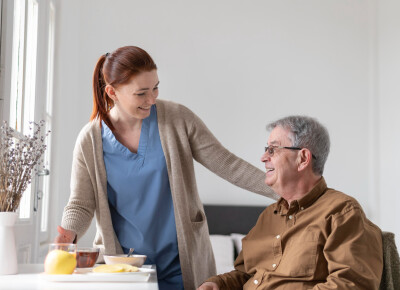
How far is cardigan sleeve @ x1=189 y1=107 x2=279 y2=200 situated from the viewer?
2.03 m

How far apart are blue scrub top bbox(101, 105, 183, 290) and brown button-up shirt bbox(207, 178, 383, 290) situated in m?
0.28

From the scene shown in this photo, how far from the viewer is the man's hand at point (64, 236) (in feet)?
5.85

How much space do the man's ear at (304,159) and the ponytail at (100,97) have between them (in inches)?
28.4

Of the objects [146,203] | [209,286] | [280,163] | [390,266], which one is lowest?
[209,286]

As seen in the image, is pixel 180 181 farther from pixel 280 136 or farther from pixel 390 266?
pixel 390 266

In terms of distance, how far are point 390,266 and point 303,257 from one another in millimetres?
223

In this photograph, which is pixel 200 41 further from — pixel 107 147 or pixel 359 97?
pixel 107 147

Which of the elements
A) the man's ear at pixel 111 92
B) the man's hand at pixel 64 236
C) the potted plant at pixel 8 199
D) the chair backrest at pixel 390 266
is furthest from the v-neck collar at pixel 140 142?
the chair backrest at pixel 390 266

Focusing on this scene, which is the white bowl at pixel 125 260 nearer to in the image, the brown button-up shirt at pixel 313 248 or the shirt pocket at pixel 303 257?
the brown button-up shirt at pixel 313 248

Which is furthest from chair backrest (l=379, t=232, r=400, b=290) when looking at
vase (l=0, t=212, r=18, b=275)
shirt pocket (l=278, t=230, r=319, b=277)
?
vase (l=0, t=212, r=18, b=275)

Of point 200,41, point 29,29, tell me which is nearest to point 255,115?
point 200,41

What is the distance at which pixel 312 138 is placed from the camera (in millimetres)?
1727

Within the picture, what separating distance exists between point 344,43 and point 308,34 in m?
0.35

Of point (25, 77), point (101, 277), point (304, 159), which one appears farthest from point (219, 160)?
point (25, 77)
